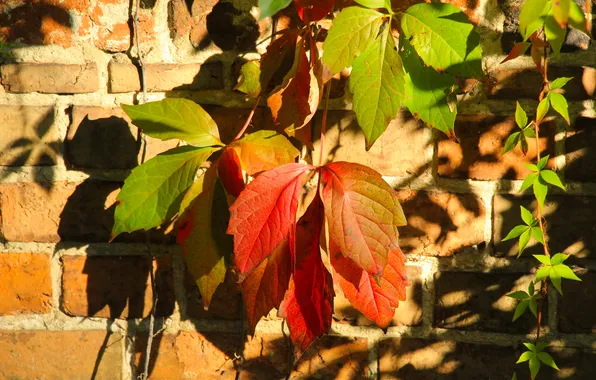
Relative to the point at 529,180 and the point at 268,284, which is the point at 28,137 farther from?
A: the point at 529,180

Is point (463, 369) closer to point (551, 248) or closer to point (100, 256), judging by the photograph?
point (551, 248)

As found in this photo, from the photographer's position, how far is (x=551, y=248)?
0.94 m

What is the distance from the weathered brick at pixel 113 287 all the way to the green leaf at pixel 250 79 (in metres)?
0.33

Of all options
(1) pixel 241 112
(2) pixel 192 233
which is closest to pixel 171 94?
(1) pixel 241 112

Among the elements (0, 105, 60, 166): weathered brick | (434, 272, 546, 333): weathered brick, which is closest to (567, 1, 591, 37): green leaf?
(434, 272, 546, 333): weathered brick

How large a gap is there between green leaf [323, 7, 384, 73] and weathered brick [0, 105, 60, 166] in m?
0.51

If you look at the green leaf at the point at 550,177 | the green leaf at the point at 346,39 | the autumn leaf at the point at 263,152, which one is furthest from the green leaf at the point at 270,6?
the green leaf at the point at 550,177

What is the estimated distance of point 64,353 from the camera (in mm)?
986

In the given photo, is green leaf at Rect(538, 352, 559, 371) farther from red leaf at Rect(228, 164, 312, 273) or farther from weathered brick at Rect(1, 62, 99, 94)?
weathered brick at Rect(1, 62, 99, 94)

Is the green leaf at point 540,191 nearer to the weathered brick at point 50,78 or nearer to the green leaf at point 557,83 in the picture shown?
the green leaf at point 557,83

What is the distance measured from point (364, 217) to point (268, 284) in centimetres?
18

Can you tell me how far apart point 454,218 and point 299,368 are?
0.38 meters

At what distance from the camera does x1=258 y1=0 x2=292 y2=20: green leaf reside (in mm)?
640

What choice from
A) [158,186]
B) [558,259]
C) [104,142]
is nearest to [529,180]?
[558,259]
